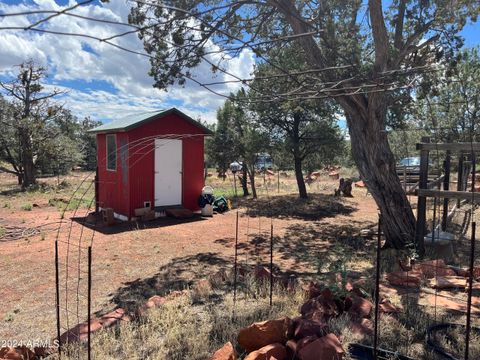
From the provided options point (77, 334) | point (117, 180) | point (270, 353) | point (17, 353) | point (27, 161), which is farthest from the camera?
point (27, 161)

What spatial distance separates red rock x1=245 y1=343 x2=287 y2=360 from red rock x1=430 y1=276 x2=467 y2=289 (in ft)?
8.18

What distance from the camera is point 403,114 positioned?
11617 mm

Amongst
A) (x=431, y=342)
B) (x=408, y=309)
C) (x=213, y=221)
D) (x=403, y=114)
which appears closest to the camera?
(x=431, y=342)

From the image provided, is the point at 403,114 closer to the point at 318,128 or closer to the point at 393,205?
the point at 318,128

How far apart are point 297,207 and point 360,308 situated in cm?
926

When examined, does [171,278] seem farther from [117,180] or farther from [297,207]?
[297,207]

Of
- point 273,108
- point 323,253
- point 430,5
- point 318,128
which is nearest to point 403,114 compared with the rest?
point 318,128

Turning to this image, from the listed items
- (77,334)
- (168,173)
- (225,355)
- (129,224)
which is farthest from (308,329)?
(168,173)

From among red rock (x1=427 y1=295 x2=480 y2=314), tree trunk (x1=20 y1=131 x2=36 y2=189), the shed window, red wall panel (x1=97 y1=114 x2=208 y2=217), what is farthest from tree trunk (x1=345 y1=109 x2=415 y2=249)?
tree trunk (x1=20 y1=131 x2=36 y2=189)

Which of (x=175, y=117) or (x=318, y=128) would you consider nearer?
(x=175, y=117)

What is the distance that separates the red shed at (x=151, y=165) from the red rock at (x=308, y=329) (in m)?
6.86

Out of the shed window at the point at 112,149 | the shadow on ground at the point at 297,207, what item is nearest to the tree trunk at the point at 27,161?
the shed window at the point at 112,149

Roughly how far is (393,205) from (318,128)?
23.6ft

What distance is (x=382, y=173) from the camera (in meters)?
6.55
